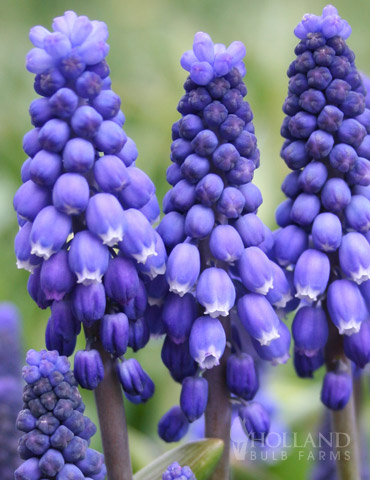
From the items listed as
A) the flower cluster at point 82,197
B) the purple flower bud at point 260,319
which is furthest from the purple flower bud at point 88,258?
the purple flower bud at point 260,319

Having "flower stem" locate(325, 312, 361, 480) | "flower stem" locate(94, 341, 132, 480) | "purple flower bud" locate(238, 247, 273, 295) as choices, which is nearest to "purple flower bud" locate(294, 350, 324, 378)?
"flower stem" locate(325, 312, 361, 480)

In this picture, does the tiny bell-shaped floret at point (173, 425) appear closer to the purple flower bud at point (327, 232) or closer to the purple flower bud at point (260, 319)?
the purple flower bud at point (260, 319)

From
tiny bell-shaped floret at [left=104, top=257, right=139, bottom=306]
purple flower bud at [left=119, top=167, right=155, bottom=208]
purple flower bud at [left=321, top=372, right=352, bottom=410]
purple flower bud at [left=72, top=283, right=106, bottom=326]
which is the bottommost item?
purple flower bud at [left=321, top=372, right=352, bottom=410]

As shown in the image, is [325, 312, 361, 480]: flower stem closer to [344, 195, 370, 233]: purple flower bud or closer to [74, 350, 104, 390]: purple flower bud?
[344, 195, 370, 233]: purple flower bud

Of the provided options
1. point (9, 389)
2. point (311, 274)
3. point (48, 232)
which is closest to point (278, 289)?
point (311, 274)

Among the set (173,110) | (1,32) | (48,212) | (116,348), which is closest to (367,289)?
(116,348)

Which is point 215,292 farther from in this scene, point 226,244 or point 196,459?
point 196,459
